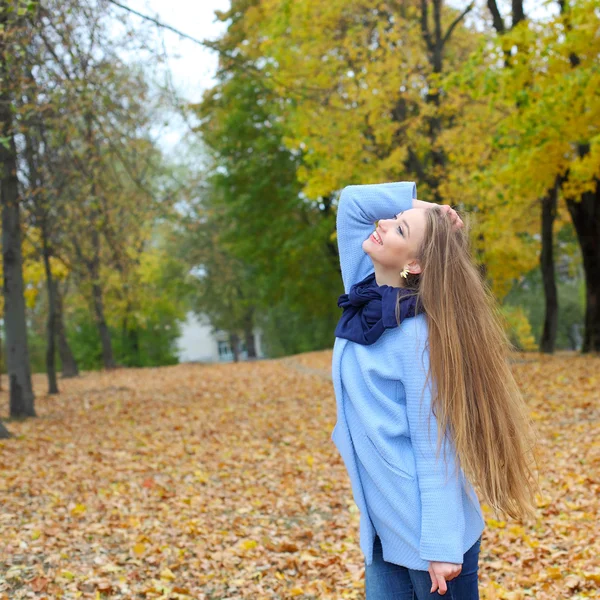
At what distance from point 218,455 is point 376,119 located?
28.7ft

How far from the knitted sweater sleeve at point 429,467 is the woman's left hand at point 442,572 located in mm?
19

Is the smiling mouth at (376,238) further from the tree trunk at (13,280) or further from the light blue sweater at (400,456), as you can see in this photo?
the tree trunk at (13,280)

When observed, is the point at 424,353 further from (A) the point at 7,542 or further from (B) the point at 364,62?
(B) the point at 364,62

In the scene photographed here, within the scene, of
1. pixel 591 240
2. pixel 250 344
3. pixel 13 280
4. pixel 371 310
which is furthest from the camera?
pixel 250 344

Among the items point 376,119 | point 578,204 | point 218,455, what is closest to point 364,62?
point 376,119

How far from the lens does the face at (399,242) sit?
8.22 feet

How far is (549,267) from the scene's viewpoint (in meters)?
18.4

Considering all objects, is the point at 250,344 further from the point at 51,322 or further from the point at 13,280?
the point at 13,280

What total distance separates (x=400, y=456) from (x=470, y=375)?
33 cm

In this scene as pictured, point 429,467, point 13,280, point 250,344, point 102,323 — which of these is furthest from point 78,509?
point 250,344

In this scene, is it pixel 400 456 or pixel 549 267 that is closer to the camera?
pixel 400 456

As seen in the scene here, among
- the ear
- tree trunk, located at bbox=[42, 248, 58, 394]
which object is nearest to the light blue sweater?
the ear

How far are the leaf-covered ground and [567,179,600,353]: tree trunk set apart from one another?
3889 mm

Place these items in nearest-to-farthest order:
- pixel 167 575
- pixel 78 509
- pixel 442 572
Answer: pixel 442 572 → pixel 167 575 → pixel 78 509
